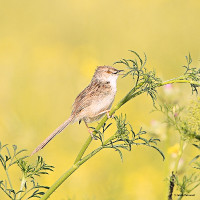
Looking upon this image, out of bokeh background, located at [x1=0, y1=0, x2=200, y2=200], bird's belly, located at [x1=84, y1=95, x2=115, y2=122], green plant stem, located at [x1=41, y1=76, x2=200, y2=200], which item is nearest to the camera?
Answer: green plant stem, located at [x1=41, y1=76, x2=200, y2=200]

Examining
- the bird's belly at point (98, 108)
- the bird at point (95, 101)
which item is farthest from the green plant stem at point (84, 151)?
the bird's belly at point (98, 108)

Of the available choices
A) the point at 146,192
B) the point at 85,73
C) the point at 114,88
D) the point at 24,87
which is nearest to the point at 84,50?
the point at 85,73

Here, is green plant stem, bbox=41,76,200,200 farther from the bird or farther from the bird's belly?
the bird's belly

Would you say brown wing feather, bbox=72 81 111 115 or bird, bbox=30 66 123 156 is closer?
bird, bbox=30 66 123 156

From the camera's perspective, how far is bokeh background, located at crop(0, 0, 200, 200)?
625 centimetres

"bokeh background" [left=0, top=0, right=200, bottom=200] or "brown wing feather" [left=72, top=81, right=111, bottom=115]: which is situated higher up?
"bokeh background" [left=0, top=0, right=200, bottom=200]

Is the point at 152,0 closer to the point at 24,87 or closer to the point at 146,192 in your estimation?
the point at 24,87

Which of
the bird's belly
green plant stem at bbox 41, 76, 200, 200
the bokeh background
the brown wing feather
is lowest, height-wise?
green plant stem at bbox 41, 76, 200, 200

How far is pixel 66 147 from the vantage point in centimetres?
693

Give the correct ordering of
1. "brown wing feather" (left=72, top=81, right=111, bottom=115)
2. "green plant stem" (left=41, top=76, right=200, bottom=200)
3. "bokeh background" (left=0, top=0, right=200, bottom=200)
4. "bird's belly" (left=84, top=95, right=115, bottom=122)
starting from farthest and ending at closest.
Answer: "bokeh background" (left=0, top=0, right=200, bottom=200)
"brown wing feather" (left=72, top=81, right=111, bottom=115)
"bird's belly" (left=84, top=95, right=115, bottom=122)
"green plant stem" (left=41, top=76, right=200, bottom=200)

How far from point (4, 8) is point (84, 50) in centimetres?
527

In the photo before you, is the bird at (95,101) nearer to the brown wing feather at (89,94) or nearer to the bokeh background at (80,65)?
the brown wing feather at (89,94)

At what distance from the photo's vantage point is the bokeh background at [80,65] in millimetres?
6254

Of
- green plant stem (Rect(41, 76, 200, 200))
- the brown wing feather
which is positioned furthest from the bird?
green plant stem (Rect(41, 76, 200, 200))
